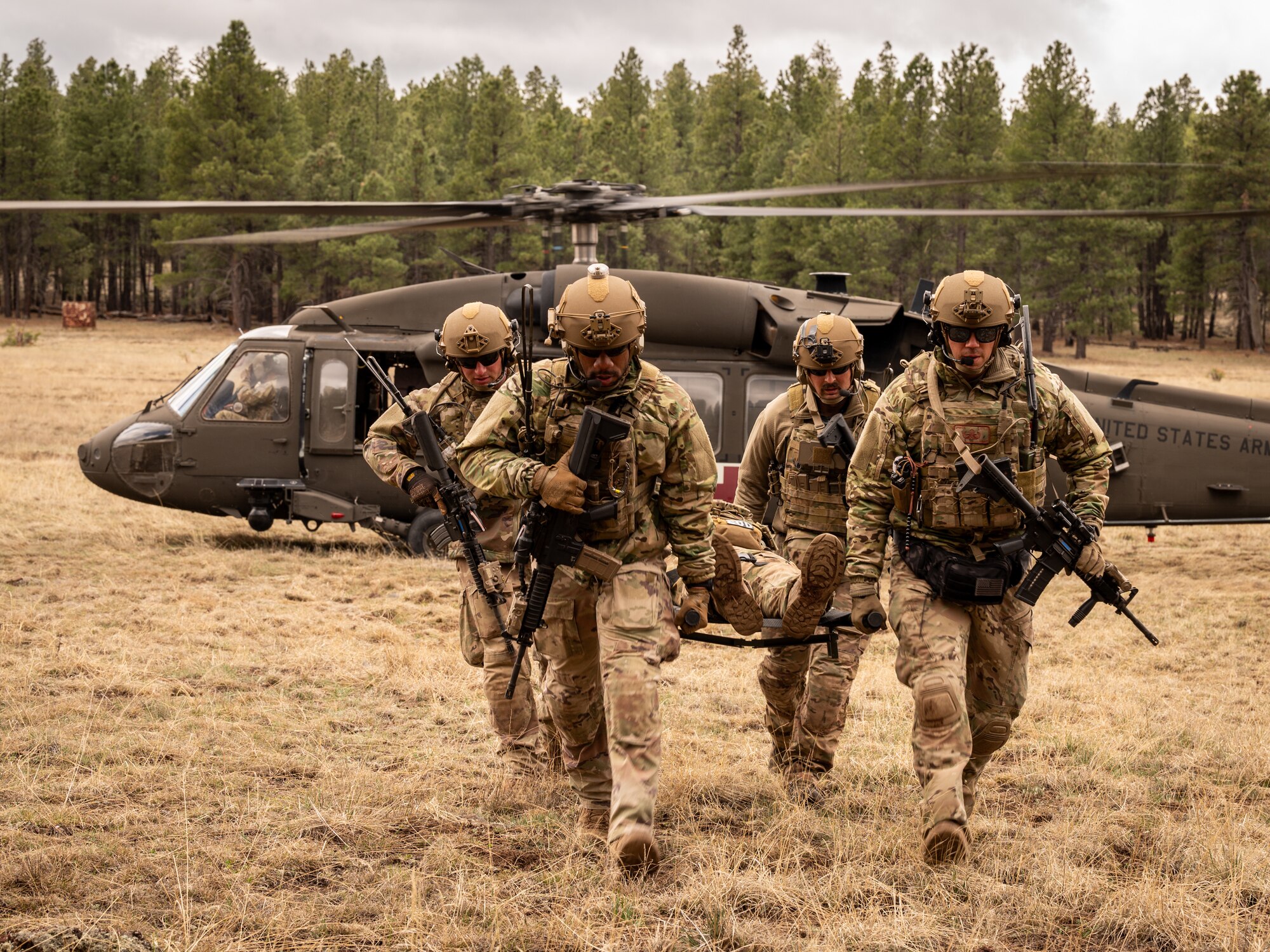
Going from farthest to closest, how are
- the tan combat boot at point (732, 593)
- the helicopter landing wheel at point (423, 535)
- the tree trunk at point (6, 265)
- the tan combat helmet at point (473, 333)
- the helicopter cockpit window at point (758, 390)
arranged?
the tree trunk at point (6, 265) < the helicopter landing wheel at point (423, 535) < the helicopter cockpit window at point (758, 390) < the tan combat helmet at point (473, 333) < the tan combat boot at point (732, 593)

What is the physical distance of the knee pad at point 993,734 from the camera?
15.0 feet

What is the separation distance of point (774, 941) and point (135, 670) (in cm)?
451

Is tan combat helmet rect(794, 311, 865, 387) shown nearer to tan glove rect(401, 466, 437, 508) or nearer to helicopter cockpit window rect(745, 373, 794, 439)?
tan glove rect(401, 466, 437, 508)

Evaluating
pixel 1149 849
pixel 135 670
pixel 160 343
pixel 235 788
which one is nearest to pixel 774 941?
pixel 1149 849

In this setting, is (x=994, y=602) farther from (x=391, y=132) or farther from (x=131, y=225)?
(x=391, y=132)

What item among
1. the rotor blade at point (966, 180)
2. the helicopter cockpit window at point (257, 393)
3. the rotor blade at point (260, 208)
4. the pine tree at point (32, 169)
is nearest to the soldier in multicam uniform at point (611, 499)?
the rotor blade at point (966, 180)

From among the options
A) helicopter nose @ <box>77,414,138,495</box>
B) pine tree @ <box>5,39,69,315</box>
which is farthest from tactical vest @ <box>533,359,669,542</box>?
pine tree @ <box>5,39,69,315</box>

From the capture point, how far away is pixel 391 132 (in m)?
63.4

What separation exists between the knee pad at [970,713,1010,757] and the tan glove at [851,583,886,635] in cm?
56

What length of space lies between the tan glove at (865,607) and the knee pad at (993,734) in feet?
1.83

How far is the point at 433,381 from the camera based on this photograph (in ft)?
33.3

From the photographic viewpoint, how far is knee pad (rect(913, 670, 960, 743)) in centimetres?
426

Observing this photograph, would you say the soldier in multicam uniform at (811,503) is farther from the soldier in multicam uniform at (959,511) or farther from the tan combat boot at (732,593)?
the soldier in multicam uniform at (959,511)

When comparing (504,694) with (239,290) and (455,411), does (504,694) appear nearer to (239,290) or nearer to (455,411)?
(455,411)
